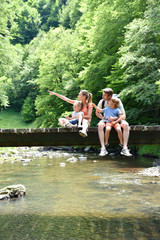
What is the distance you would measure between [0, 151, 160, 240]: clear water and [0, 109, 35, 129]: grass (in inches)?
1664

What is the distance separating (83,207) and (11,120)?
5349cm

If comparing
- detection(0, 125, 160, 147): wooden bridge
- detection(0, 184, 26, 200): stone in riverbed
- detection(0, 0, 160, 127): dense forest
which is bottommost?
detection(0, 184, 26, 200): stone in riverbed

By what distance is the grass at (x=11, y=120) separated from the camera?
60531 mm

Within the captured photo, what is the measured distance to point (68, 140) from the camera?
8609mm

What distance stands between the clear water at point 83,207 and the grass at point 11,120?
42264 mm

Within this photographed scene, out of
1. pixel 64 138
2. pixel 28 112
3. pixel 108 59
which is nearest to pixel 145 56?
pixel 108 59

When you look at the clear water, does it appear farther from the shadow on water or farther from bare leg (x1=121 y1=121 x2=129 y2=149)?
bare leg (x1=121 y1=121 x2=129 y2=149)

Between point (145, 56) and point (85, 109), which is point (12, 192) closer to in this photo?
point (85, 109)

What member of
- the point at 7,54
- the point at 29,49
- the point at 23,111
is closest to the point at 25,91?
the point at 23,111

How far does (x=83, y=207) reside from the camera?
12156 mm

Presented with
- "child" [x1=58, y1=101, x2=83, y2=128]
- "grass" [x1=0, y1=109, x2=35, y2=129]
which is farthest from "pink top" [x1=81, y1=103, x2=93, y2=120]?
"grass" [x1=0, y1=109, x2=35, y2=129]

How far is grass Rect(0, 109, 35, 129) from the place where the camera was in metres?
60.5

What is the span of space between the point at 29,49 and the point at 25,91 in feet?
45.0

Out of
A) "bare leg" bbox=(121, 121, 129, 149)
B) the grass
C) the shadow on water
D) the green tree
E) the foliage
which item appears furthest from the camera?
the foliage
